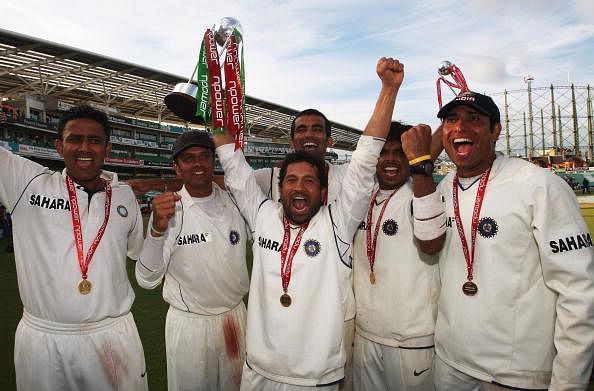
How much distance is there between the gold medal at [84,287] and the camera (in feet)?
8.54

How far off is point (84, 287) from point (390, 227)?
202 centimetres

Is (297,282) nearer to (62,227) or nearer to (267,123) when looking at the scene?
(62,227)

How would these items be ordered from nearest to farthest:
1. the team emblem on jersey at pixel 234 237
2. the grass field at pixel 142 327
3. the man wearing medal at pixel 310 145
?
the team emblem on jersey at pixel 234 237
the man wearing medal at pixel 310 145
the grass field at pixel 142 327

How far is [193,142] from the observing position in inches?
125

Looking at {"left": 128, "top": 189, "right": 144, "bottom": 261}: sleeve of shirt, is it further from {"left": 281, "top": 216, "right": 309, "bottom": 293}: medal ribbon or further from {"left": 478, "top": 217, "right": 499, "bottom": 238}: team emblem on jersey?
{"left": 478, "top": 217, "right": 499, "bottom": 238}: team emblem on jersey

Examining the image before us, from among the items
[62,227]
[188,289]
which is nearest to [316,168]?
[188,289]

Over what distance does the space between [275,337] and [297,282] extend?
330 millimetres

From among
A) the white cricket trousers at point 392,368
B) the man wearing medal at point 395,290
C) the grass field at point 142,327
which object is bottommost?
the grass field at point 142,327

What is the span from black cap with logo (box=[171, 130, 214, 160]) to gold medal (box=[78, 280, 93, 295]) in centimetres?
110

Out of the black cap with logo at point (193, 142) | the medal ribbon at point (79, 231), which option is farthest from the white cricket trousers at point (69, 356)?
the black cap with logo at point (193, 142)

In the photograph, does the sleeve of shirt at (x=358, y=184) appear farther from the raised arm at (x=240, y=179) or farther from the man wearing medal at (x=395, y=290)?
the raised arm at (x=240, y=179)

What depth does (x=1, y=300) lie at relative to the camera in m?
7.32

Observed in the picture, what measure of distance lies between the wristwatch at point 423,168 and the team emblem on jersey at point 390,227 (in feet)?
1.67

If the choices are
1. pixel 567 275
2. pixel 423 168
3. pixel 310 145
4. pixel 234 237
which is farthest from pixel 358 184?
pixel 310 145
